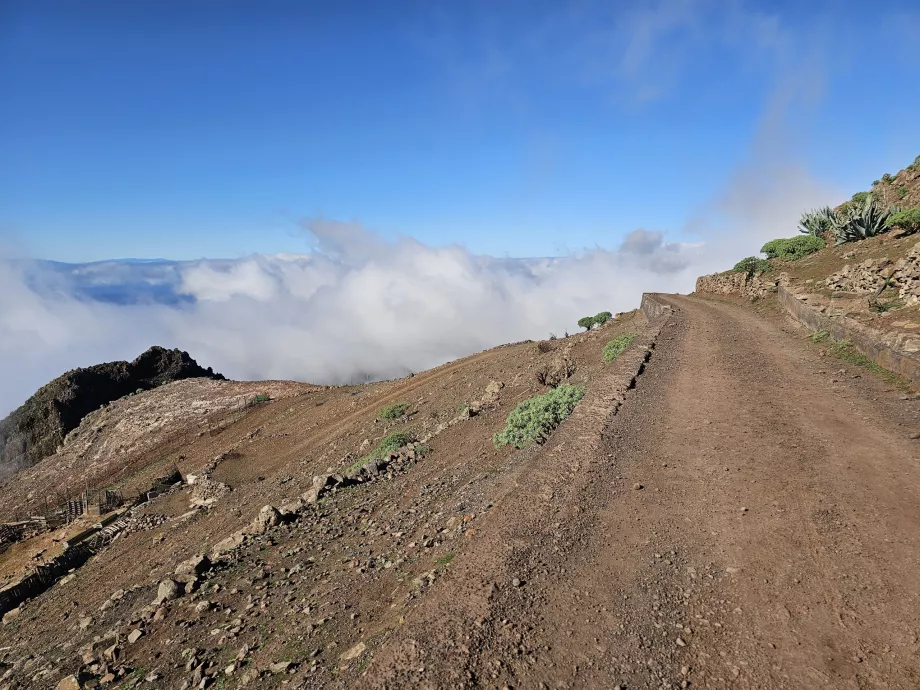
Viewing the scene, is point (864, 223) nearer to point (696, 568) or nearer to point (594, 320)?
point (594, 320)

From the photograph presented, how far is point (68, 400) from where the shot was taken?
3800 cm

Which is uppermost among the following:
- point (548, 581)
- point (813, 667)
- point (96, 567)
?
point (548, 581)

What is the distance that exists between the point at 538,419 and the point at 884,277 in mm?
14422

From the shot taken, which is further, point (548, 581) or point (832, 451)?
point (832, 451)

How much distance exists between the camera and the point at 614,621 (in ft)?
14.1

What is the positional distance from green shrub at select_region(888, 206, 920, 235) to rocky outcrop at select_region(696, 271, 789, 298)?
442 centimetres

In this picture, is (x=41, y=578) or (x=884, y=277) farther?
(x=884, y=277)

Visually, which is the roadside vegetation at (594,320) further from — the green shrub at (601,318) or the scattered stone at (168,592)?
the scattered stone at (168,592)

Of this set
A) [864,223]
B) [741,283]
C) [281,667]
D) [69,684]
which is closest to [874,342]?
[281,667]

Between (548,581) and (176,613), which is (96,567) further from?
(548,581)

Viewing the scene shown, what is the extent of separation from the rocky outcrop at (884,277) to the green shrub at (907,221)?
3560 mm

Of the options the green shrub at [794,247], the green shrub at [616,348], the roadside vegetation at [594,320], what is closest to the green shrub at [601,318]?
the roadside vegetation at [594,320]

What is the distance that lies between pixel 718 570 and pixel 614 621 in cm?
127

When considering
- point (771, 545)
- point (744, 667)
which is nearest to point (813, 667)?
point (744, 667)
